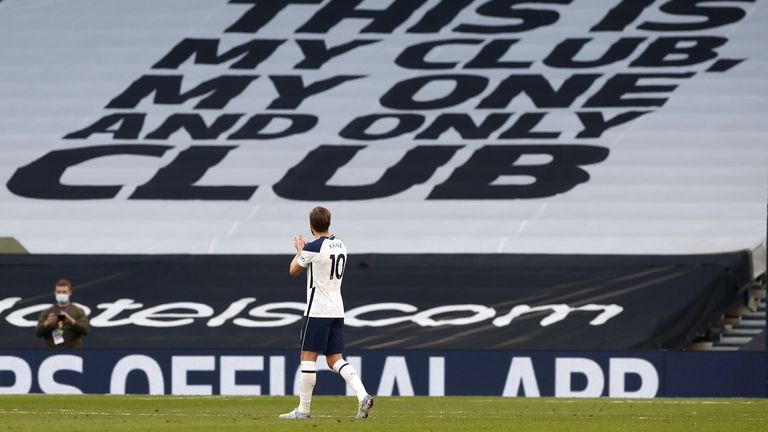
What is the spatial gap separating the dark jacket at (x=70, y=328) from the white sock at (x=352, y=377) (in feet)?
24.9

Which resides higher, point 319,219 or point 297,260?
point 319,219

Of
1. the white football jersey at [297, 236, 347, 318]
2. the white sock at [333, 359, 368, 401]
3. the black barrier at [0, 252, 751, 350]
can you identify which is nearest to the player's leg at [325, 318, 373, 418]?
the white sock at [333, 359, 368, 401]

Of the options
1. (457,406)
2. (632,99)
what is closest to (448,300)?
(632,99)

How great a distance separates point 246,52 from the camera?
74.3ft

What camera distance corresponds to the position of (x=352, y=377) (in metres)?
10.1

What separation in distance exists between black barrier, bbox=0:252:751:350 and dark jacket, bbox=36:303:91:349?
1698 mm

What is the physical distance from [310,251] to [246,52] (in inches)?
507

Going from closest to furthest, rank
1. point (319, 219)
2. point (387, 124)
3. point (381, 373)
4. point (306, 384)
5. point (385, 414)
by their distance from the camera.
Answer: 1. point (319, 219)
2. point (306, 384)
3. point (385, 414)
4. point (381, 373)
5. point (387, 124)

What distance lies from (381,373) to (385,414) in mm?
5892

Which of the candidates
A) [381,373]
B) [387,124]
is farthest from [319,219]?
[387,124]

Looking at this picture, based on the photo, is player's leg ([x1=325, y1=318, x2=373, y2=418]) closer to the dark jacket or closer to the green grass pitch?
the green grass pitch

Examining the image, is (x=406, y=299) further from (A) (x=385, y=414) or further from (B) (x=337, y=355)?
(B) (x=337, y=355)

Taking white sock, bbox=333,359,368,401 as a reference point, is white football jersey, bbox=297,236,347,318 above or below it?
above

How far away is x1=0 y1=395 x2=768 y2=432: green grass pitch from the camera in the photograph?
962cm
